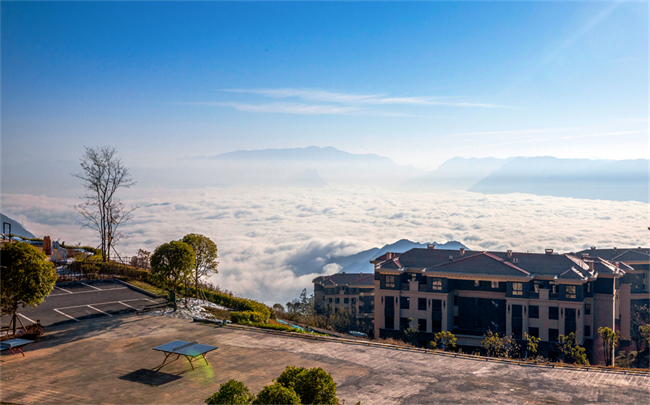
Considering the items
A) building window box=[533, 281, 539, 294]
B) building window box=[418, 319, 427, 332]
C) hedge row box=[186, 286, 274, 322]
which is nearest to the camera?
hedge row box=[186, 286, 274, 322]

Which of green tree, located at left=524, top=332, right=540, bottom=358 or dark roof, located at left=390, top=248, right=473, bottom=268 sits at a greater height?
dark roof, located at left=390, top=248, right=473, bottom=268

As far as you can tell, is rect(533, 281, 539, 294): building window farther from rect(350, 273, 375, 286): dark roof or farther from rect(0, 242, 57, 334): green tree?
rect(350, 273, 375, 286): dark roof

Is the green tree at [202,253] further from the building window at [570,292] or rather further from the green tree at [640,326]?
the green tree at [640,326]

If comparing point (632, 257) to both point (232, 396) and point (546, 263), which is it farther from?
point (232, 396)

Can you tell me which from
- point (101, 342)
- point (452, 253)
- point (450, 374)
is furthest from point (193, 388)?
point (452, 253)

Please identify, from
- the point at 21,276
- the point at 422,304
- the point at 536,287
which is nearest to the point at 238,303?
the point at 21,276

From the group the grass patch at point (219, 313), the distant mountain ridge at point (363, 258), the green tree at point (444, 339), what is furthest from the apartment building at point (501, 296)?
the distant mountain ridge at point (363, 258)

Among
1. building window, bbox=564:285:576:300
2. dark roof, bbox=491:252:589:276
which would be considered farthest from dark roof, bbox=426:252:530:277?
building window, bbox=564:285:576:300

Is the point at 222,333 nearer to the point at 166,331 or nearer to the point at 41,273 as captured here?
the point at 166,331
